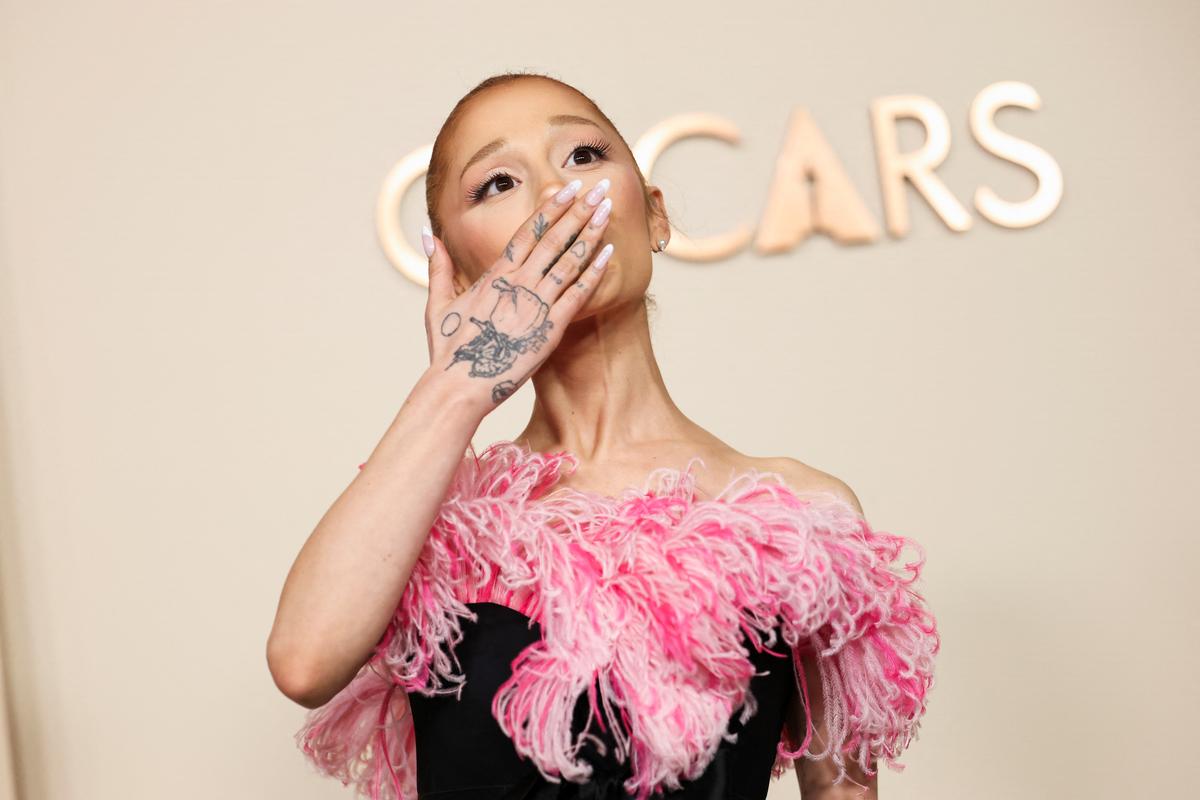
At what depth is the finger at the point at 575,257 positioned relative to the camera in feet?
4.03

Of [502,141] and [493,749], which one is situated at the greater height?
[502,141]

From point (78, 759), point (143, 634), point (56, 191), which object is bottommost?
point (78, 759)

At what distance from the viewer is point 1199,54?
2449 mm

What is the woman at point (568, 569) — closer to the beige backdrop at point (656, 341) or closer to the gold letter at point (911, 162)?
the beige backdrop at point (656, 341)

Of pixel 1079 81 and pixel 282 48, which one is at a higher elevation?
pixel 282 48

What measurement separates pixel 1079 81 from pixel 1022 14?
0.15 m

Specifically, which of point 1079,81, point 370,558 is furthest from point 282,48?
point 370,558

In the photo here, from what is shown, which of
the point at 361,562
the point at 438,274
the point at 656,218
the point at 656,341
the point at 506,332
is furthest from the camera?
the point at 656,341

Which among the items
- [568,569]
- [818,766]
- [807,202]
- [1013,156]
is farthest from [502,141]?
[1013,156]

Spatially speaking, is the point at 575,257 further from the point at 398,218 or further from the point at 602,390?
the point at 398,218

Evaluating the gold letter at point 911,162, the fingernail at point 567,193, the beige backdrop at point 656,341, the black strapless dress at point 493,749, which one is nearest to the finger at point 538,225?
the fingernail at point 567,193

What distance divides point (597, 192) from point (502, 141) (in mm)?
108

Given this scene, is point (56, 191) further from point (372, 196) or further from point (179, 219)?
point (372, 196)

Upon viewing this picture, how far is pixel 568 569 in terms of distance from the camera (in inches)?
45.2
